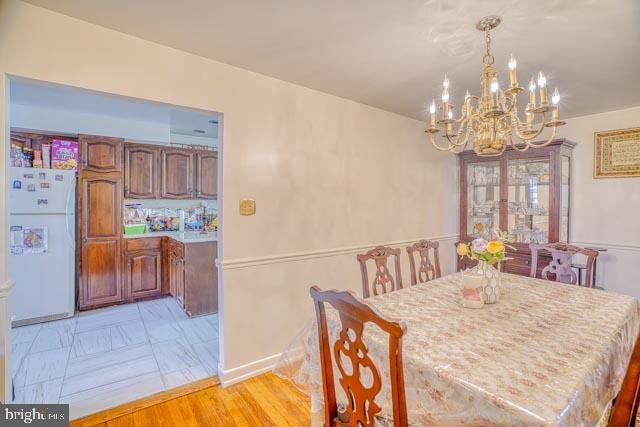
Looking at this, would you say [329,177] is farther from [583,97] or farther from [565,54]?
[583,97]

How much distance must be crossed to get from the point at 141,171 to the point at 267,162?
8.72ft

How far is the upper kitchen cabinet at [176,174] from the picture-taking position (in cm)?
443

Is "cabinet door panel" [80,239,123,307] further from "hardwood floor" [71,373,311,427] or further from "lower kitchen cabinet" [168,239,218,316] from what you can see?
"hardwood floor" [71,373,311,427]

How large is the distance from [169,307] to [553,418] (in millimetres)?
4114

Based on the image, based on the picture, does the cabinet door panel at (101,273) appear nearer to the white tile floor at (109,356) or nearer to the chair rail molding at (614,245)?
the white tile floor at (109,356)

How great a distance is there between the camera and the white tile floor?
218cm

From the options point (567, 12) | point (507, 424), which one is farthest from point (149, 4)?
point (507, 424)

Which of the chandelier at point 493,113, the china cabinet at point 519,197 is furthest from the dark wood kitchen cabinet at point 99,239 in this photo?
the china cabinet at point 519,197

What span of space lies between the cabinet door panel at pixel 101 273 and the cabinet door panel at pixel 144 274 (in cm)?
13

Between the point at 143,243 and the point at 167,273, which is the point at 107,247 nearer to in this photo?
the point at 143,243

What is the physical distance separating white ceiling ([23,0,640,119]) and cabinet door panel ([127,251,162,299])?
10.1 feet

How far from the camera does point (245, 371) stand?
7.91 ft

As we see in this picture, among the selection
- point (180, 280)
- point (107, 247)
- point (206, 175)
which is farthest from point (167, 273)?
point (206, 175)

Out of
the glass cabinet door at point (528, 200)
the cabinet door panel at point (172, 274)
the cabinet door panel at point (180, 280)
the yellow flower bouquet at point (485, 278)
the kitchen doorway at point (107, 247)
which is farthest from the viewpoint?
Result: the cabinet door panel at point (172, 274)
